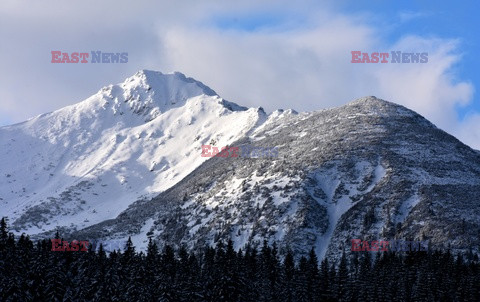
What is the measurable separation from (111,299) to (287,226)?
318 ft

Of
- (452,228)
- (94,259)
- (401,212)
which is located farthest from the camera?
(401,212)

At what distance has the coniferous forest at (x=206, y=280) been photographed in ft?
330

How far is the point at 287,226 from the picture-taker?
19425 cm

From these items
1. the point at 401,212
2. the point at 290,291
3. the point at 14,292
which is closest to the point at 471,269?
the point at 290,291

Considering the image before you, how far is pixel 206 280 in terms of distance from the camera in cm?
10444

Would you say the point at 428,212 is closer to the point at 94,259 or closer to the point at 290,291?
the point at 290,291

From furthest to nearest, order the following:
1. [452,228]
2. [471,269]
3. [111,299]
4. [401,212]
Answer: [401,212]
[452,228]
[471,269]
[111,299]

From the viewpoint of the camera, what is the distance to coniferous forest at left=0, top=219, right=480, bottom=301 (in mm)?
100625
